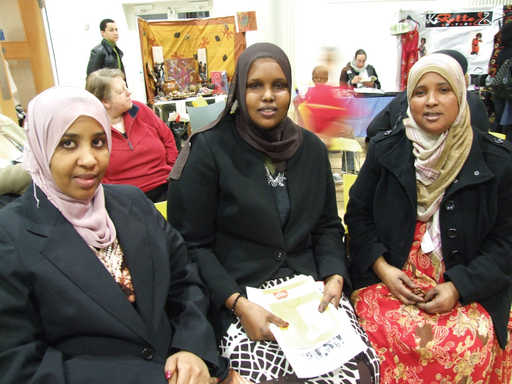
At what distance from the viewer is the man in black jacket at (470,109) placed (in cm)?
228

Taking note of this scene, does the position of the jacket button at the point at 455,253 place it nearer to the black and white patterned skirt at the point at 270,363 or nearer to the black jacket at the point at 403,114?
the black and white patterned skirt at the point at 270,363

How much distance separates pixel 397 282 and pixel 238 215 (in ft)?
2.24

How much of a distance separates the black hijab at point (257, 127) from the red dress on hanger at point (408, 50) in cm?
751

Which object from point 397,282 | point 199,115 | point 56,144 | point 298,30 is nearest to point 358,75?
point 298,30

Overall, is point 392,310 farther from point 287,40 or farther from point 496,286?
point 287,40

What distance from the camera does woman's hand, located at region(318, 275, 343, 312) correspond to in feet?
4.27

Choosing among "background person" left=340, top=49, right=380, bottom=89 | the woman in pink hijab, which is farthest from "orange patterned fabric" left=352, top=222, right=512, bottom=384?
"background person" left=340, top=49, right=380, bottom=89

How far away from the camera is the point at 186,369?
43.0 inches

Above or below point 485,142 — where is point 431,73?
above

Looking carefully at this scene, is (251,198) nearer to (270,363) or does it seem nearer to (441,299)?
(270,363)

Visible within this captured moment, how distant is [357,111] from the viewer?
484cm

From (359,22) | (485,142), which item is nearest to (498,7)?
(359,22)

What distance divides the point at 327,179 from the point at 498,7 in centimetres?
795

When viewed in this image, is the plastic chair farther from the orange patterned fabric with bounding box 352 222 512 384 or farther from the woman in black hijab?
the orange patterned fabric with bounding box 352 222 512 384
